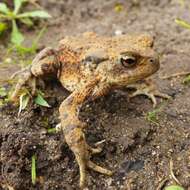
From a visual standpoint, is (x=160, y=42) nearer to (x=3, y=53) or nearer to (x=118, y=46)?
(x=118, y=46)

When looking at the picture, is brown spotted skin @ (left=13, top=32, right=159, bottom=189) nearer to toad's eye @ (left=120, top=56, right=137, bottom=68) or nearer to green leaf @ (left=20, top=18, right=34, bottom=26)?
toad's eye @ (left=120, top=56, right=137, bottom=68)

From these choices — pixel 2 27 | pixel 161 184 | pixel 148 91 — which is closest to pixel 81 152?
pixel 161 184

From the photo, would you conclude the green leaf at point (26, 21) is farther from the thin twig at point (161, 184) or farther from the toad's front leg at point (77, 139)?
the thin twig at point (161, 184)

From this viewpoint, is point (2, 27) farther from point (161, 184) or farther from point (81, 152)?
point (161, 184)

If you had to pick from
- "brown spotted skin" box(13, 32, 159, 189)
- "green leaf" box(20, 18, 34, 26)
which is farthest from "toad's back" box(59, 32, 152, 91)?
"green leaf" box(20, 18, 34, 26)

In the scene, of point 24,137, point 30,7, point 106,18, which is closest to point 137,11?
point 106,18

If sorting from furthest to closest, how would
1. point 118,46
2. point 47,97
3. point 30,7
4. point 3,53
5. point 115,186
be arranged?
point 30,7, point 3,53, point 47,97, point 118,46, point 115,186
